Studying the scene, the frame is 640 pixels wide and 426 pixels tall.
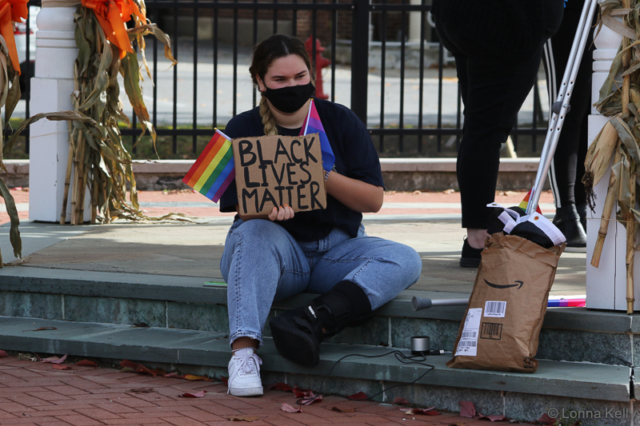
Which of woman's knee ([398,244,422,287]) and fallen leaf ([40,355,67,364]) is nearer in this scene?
woman's knee ([398,244,422,287])

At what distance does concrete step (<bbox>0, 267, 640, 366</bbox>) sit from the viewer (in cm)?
304

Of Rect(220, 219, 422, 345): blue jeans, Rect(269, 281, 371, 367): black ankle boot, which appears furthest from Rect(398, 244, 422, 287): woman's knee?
Rect(269, 281, 371, 367): black ankle boot

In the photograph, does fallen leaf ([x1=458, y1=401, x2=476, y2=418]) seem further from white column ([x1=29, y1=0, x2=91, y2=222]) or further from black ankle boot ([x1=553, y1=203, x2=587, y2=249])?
white column ([x1=29, y1=0, x2=91, y2=222])

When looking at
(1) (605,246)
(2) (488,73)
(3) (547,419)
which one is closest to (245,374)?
(3) (547,419)

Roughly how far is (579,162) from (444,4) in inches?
57.4

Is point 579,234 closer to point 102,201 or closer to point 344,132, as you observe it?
point 344,132

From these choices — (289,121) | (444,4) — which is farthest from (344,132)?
(444,4)

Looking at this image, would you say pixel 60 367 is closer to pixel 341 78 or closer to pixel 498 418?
pixel 498 418

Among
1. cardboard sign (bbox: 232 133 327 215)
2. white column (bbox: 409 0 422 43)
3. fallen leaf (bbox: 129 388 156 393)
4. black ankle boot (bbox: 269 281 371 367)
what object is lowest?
fallen leaf (bbox: 129 388 156 393)

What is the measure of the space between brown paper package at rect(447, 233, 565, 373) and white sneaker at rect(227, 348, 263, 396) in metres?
0.76

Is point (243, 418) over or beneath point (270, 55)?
beneath

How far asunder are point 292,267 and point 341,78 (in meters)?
14.9

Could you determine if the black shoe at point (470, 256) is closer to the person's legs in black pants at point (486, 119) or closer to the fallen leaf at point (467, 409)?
the person's legs in black pants at point (486, 119)

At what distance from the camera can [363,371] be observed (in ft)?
10.3
